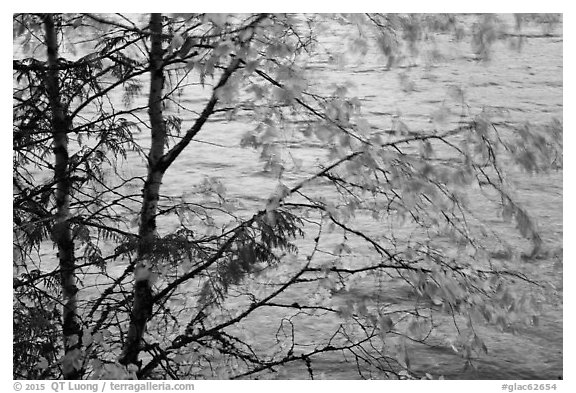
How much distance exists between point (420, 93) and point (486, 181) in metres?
0.36

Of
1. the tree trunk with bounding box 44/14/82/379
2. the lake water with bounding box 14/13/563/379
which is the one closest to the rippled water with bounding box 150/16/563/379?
the lake water with bounding box 14/13/563/379

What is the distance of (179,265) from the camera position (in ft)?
6.34

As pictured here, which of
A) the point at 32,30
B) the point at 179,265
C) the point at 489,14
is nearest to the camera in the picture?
the point at 489,14

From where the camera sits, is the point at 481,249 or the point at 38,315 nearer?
the point at 481,249

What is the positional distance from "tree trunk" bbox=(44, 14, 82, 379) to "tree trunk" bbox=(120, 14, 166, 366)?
15 cm

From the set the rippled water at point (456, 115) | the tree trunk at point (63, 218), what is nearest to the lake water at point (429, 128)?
the rippled water at point (456, 115)

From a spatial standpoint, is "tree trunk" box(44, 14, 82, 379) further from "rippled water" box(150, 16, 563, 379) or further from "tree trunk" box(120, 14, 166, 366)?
"rippled water" box(150, 16, 563, 379)

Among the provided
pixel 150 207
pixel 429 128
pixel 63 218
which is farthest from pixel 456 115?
pixel 63 218

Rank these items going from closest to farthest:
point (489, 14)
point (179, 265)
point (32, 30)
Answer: point (489, 14)
point (179, 265)
point (32, 30)

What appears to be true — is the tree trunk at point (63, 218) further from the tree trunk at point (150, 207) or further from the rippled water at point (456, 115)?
the rippled water at point (456, 115)

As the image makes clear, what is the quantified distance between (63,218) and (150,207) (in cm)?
27

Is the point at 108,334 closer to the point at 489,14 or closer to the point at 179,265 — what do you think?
the point at 179,265

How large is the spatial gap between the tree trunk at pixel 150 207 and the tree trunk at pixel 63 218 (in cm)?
15
